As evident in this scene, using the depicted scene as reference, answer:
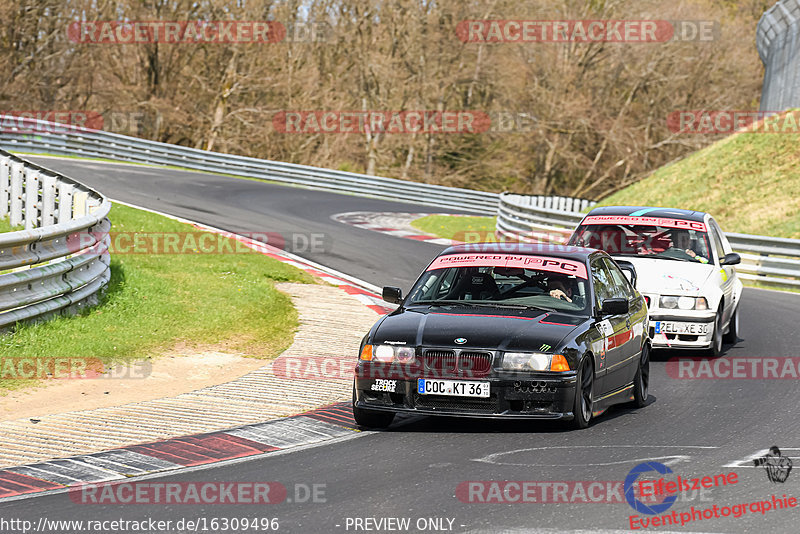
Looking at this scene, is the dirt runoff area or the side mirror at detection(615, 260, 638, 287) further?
the side mirror at detection(615, 260, 638, 287)

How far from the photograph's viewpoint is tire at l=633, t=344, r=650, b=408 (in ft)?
31.7

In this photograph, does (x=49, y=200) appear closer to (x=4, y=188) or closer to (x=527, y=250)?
(x=4, y=188)

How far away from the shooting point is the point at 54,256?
38.0 ft

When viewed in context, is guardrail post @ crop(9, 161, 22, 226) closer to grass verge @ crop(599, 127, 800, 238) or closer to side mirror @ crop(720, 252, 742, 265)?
side mirror @ crop(720, 252, 742, 265)

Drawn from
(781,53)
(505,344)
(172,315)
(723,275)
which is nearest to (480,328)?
(505,344)

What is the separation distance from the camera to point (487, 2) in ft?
176

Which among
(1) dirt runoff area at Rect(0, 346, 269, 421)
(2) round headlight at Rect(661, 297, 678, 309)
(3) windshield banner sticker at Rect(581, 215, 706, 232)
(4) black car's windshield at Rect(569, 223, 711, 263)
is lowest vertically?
(1) dirt runoff area at Rect(0, 346, 269, 421)

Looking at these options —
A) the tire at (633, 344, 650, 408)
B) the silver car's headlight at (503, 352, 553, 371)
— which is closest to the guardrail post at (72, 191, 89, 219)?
the tire at (633, 344, 650, 408)

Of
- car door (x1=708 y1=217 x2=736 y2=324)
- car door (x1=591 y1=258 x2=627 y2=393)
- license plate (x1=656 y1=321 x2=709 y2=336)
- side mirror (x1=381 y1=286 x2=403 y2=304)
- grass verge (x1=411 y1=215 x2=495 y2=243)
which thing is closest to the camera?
car door (x1=591 y1=258 x2=627 y2=393)

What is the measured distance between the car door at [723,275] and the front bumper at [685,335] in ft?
2.25

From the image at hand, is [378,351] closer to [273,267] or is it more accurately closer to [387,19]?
[273,267]

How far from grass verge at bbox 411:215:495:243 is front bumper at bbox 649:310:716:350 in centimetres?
1420

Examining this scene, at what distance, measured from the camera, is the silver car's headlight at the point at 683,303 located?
12133 mm

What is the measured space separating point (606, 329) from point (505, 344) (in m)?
1.36
